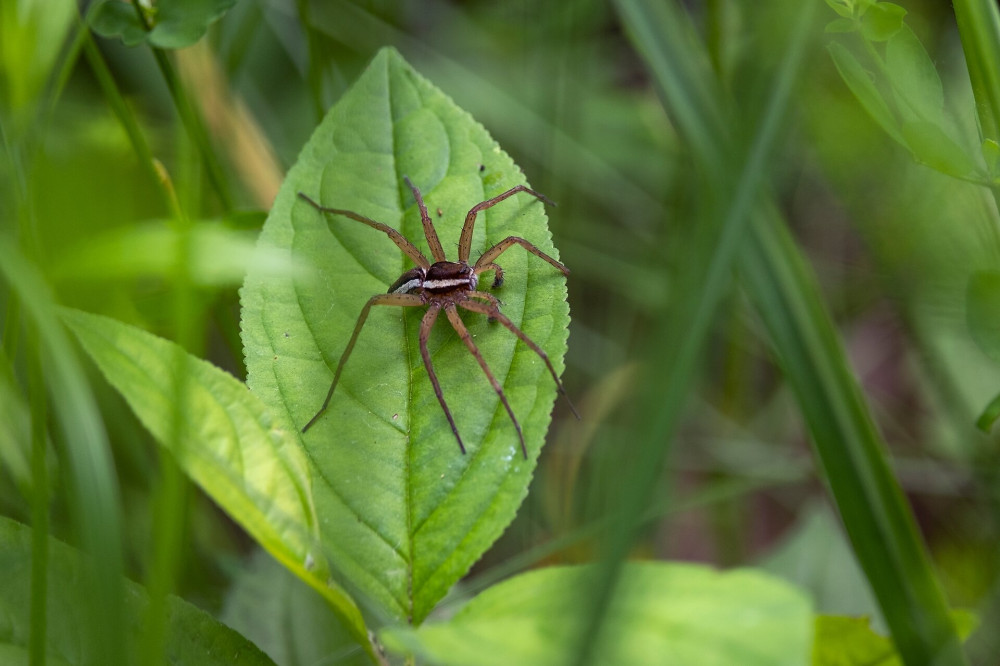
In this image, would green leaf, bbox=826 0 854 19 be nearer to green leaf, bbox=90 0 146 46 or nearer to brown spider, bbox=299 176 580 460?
brown spider, bbox=299 176 580 460

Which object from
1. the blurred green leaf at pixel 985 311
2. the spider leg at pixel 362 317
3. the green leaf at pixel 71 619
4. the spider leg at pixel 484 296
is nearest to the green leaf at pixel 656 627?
the green leaf at pixel 71 619

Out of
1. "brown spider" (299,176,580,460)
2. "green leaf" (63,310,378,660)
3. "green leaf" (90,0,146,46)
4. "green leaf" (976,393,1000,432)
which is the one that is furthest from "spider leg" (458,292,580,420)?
"green leaf" (90,0,146,46)

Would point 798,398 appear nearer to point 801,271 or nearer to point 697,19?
point 801,271

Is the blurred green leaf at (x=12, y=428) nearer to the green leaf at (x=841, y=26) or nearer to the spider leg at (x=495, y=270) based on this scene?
the spider leg at (x=495, y=270)

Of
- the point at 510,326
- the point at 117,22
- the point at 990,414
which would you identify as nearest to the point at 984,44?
the point at 990,414

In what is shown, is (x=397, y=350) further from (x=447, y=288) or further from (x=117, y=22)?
(x=117, y=22)

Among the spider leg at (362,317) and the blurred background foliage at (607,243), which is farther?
the blurred background foliage at (607,243)

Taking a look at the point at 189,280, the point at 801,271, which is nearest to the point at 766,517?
the point at 801,271
